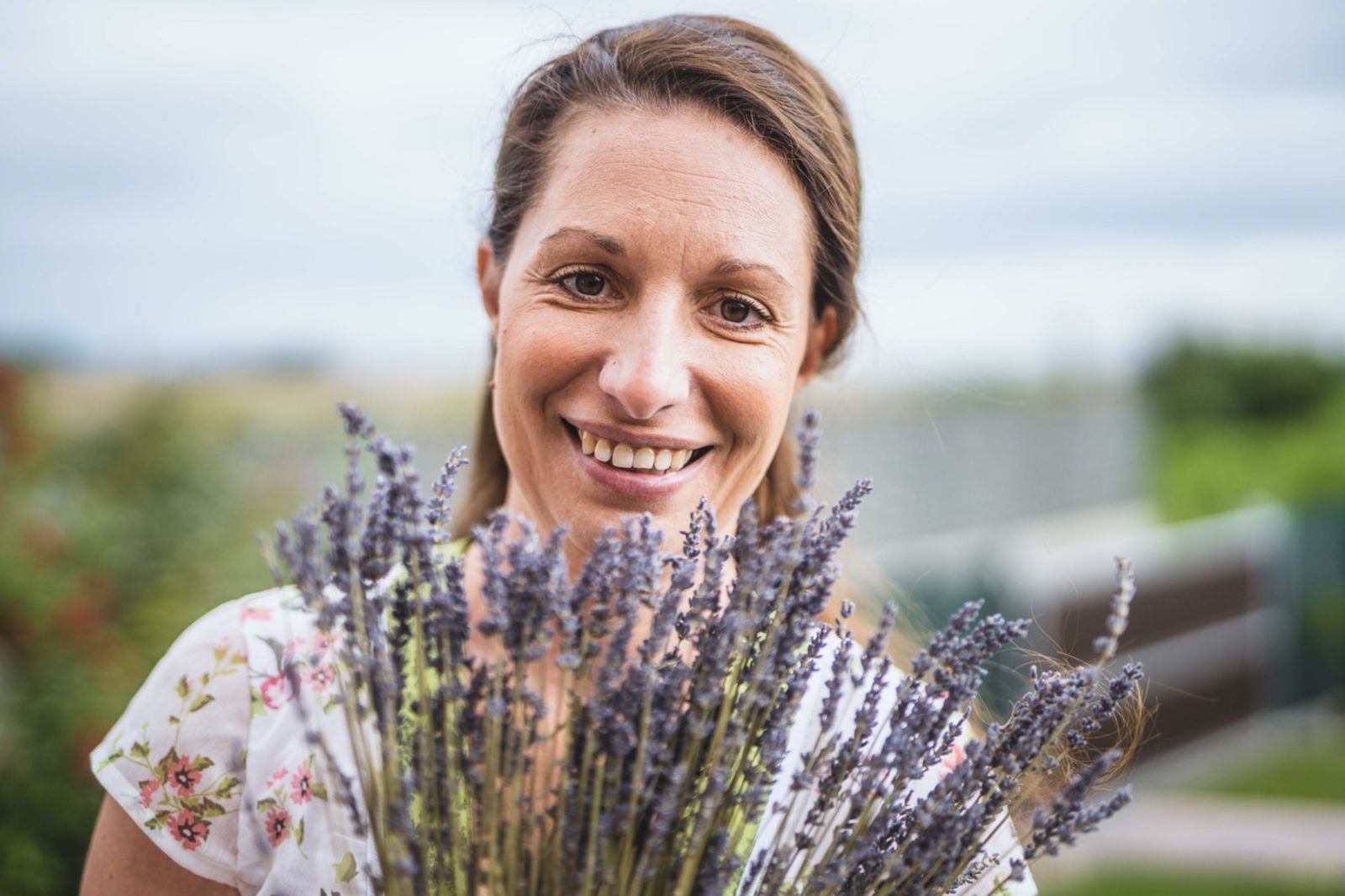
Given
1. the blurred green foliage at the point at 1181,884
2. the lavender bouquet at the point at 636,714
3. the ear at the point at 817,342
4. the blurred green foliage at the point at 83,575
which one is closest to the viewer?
the lavender bouquet at the point at 636,714

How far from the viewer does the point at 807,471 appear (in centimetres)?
118

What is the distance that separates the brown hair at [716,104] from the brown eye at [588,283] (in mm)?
220

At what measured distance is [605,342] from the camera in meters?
1.61

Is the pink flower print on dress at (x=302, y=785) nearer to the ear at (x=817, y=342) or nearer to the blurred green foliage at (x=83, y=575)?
the ear at (x=817, y=342)

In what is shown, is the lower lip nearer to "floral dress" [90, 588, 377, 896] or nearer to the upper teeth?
the upper teeth

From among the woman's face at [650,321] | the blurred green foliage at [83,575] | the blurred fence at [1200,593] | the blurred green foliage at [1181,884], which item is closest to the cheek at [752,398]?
the woman's face at [650,321]

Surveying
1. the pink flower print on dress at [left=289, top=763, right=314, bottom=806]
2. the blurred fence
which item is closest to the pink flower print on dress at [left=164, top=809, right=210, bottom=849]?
the pink flower print on dress at [left=289, top=763, right=314, bottom=806]

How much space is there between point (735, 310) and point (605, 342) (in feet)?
0.62

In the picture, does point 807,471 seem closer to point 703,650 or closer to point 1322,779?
point 703,650

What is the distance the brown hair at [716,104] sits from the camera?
1762 mm

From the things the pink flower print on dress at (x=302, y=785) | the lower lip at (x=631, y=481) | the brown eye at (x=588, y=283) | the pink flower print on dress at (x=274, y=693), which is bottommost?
the pink flower print on dress at (x=302, y=785)

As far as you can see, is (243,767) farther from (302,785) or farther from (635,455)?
(635,455)

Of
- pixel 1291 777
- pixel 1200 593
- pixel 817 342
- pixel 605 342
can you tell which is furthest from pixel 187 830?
pixel 1291 777

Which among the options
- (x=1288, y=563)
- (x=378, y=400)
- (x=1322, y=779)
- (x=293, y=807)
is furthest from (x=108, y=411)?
(x=1288, y=563)
